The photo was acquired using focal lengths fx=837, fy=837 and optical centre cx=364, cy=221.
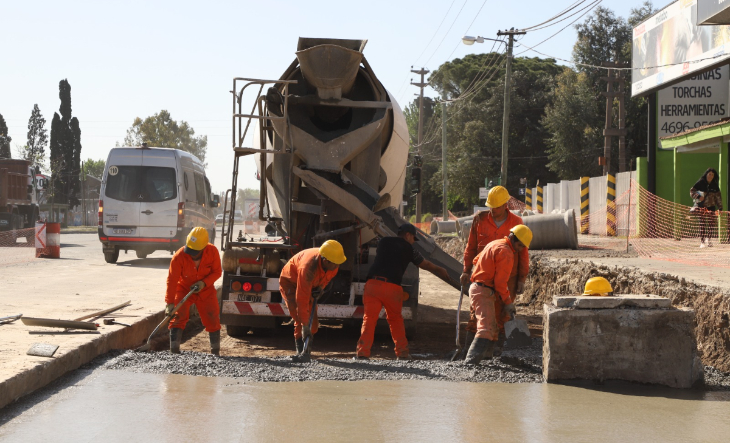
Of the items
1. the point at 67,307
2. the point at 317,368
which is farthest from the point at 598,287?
the point at 67,307

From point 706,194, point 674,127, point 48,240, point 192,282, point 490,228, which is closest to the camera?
point 192,282

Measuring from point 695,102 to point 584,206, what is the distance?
21.8ft

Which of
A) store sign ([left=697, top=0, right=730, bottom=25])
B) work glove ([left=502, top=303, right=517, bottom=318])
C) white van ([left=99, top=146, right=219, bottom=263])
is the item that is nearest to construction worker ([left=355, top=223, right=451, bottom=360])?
work glove ([left=502, top=303, right=517, bottom=318])

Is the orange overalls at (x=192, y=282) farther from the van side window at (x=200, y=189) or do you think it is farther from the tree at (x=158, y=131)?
the tree at (x=158, y=131)

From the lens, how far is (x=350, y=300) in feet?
30.4

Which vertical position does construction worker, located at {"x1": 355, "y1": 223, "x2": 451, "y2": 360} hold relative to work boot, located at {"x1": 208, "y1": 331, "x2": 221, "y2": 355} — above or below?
above

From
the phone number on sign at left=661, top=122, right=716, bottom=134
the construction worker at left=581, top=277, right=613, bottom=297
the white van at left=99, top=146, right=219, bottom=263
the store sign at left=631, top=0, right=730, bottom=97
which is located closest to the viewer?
the construction worker at left=581, top=277, right=613, bottom=297

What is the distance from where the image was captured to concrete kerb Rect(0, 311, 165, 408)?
5.83 metres

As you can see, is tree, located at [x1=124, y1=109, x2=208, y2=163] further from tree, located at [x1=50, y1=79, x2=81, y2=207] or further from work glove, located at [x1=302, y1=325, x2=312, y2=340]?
work glove, located at [x1=302, y1=325, x2=312, y2=340]

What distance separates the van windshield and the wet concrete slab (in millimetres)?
13525

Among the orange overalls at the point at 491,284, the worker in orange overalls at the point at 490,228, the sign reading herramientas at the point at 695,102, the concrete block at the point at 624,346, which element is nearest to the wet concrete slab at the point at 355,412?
the concrete block at the point at 624,346

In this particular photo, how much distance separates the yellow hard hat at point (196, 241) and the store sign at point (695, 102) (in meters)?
20.1

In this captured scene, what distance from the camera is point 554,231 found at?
19406mm

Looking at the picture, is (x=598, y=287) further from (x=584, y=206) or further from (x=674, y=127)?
(x=584, y=206)
